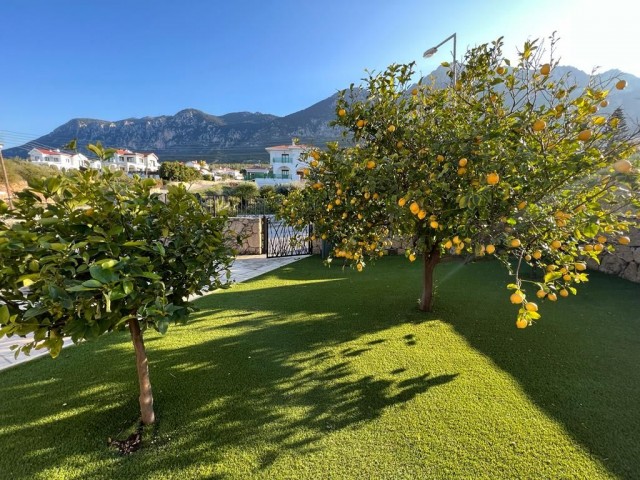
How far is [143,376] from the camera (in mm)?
2252

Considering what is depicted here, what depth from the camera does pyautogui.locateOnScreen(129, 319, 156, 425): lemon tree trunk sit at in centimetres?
215

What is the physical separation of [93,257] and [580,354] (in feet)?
15.2

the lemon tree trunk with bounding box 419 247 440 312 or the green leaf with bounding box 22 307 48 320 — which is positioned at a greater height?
the green leaf with bounding box 22 307 48 320

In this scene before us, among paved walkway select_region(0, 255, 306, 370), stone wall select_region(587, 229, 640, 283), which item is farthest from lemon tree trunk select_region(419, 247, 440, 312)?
stone wall select_region(587, 229, 640, 283)

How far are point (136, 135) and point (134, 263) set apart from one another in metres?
127

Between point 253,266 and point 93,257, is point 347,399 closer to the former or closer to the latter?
point 93,257

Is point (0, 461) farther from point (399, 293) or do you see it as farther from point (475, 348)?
point (399, 293)

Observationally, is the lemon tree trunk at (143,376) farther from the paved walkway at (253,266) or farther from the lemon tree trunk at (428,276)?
the lemon tree trunk at (428,276)

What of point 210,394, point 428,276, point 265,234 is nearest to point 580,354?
point 428,276

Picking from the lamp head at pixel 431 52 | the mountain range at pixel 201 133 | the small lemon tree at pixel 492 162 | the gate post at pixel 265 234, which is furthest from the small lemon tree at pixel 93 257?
the mountain range at pixel 201 133

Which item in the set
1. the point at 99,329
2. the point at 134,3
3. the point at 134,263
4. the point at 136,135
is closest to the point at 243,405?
the point at 99,329

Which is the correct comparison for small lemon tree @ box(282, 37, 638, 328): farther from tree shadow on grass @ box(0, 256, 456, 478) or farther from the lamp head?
the lamp head

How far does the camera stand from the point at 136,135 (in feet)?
346

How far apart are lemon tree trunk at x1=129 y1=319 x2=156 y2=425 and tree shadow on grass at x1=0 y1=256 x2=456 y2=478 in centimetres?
14
